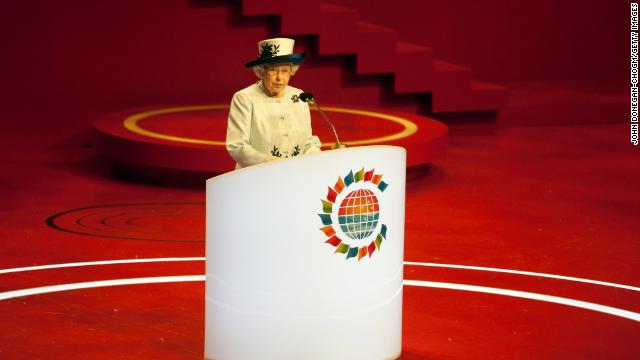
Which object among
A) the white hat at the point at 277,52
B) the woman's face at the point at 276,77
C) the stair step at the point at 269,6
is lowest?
the woman's face at the point at 276,77

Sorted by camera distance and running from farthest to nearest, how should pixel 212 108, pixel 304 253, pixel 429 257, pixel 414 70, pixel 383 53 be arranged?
pixel 414 70, pixel 383 53, pixel 212 108, pixel 429 257, pixel 304 253

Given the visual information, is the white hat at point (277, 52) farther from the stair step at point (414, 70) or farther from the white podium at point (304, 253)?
the stair step at point (414, 70)

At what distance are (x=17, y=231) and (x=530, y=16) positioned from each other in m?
6.59

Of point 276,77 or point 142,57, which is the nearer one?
point 276,77

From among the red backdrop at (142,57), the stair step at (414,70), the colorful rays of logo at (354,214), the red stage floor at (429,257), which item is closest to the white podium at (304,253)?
the colorful rays of logo at (354,214)

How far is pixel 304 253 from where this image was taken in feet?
12.8

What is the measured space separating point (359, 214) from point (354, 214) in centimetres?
2

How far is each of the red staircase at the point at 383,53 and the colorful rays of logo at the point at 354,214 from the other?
5670mm

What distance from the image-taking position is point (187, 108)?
9.27 meters

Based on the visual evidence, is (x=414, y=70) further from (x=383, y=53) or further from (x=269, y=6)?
(x=269, y=6)

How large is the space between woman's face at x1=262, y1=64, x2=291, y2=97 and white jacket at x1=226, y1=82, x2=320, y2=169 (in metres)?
0.06

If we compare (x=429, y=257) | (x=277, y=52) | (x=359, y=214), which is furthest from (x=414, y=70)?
(x=359, y=214)

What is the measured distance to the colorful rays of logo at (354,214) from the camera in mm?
3873

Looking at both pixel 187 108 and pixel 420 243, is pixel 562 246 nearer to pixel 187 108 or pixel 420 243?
pixel 420 243
